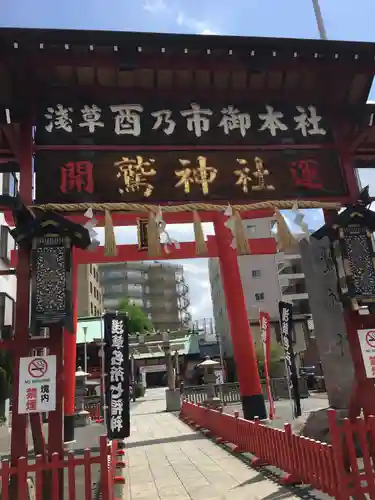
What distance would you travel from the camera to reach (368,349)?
5.84m

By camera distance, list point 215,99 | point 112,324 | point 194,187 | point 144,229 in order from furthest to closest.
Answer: point 112,324 < point 144,229 < point 215,99 < point 194,187

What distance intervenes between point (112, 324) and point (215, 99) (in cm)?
668

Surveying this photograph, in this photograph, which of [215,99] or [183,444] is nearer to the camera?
[215,99]

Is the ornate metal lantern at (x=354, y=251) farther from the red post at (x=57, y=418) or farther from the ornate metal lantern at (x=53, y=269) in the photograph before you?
the red post at (x=57, y=418)

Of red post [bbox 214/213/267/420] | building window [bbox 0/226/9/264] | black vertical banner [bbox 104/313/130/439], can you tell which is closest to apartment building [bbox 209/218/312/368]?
building window [bbox 0/226/9/264]

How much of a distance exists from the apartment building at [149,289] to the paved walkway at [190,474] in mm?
62026

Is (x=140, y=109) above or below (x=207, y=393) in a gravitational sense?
above

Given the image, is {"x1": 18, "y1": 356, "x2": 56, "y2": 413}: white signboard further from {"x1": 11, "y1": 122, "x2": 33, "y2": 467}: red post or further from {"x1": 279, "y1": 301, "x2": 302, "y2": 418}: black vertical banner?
{"x1": 279, "y1": 301, "x2": 302, "y2": 418}: black vertical banner

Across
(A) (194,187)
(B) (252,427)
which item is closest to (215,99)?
(A) (194,187)

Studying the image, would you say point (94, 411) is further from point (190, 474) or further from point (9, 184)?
point (190, 474)

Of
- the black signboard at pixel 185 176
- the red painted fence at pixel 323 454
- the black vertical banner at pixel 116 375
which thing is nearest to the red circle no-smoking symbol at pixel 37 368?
the black signboard at pixel 185 176

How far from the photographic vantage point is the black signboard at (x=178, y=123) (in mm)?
6324

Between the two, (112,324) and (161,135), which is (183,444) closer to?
(112,324)

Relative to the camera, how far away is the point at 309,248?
8.06 metres
